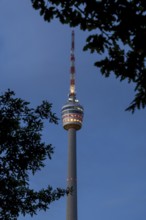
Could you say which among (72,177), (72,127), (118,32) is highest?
(72,127)

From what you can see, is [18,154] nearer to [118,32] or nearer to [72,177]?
[118,32]

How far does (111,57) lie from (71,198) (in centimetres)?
12423

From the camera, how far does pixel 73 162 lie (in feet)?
442

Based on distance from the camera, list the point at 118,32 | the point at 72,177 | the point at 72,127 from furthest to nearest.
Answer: the point at 72,127 < the point at 72,177 < the point at 118,32

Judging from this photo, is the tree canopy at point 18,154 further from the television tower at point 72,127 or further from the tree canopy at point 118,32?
the television tower at point 72,127

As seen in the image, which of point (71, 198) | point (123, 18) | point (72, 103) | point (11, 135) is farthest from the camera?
point (72, 103)

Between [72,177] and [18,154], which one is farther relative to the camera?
[72,177]

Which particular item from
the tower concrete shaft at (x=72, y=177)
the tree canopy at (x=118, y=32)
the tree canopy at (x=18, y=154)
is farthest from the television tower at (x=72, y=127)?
the tree canopy at (x=118, y=32)

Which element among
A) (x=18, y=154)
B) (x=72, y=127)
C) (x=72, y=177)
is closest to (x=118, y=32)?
(x=18, y=154)

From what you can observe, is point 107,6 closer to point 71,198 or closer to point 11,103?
point 11,103

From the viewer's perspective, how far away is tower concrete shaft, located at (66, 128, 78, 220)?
127m

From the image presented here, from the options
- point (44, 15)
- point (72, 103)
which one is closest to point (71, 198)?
point (72, 103)

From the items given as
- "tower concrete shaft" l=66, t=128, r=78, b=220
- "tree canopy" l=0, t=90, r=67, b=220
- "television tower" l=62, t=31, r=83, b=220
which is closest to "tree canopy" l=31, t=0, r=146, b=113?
"tree canopy" l=0, t=90, r=67, b=220

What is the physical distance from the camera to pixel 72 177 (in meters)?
130
